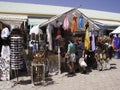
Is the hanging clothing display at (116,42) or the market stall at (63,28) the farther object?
the hanging clothing display at (116,42)

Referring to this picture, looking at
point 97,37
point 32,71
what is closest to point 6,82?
point 32,71

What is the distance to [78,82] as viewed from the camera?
9.55 metres

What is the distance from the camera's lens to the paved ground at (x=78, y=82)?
878 cm

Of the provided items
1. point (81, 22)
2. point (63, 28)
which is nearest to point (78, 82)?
point (63, 28)

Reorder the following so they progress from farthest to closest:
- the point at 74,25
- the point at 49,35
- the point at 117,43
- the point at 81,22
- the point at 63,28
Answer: the point at 117,43 → the point at 81,22 → the point at 63,28 → the point at 74,25 → the point at 49,35

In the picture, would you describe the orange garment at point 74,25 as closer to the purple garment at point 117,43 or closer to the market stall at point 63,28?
the market stall at point 63,28

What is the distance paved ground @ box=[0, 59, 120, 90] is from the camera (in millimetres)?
8781

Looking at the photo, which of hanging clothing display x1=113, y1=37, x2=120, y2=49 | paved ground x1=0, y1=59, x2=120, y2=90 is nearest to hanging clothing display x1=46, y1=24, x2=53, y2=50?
paved ground x1=0, y1=59, x2=120, y2=90

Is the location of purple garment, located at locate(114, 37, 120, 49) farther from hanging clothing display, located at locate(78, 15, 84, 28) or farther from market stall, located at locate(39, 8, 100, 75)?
hanging clothing display, located at locate(78, 15, 84, 28)

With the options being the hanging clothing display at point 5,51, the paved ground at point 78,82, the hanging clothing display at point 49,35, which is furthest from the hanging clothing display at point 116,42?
the hanging clothing display at point 5,51

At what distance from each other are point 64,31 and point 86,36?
3.89 feet

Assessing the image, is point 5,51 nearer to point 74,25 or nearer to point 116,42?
point 74,25

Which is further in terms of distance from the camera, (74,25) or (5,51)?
(74,25)

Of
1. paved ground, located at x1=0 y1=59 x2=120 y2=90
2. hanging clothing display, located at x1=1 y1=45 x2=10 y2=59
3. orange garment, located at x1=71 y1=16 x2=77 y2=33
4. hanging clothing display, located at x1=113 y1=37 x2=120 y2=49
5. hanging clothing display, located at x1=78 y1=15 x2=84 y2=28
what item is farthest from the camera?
hanging clothing display, located at x1=113 y1=37 x2=120 y2=49
